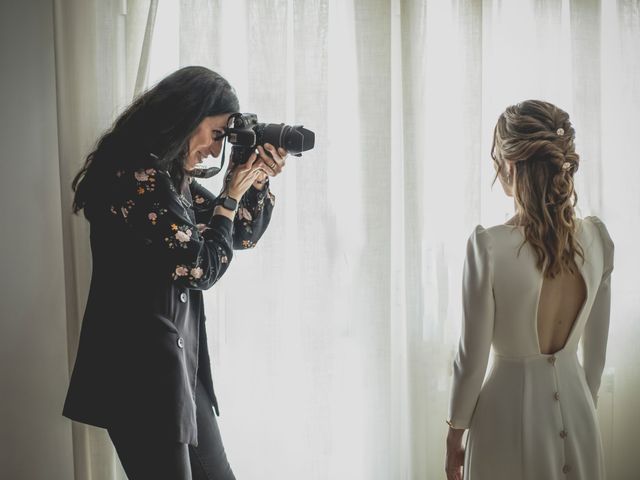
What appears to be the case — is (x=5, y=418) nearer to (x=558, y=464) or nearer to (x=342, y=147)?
(x=342, y=147)

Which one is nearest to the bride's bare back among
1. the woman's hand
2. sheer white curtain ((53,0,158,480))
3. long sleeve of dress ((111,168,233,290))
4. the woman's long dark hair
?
the woman's hand

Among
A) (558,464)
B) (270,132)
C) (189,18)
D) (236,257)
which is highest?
(189,18)

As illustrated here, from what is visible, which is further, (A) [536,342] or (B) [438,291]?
(B) [438,291]

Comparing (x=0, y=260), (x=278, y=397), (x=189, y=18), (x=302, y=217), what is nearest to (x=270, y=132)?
(x=302, y=217)

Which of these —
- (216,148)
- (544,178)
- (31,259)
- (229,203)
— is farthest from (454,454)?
(31,259)

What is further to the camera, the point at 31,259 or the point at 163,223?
the point at 31,259

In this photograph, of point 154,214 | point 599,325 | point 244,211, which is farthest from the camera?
point 244,211

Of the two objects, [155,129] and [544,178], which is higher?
[155,129]

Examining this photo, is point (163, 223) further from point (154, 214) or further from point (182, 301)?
point (182, 301)

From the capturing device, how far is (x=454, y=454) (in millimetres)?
1279

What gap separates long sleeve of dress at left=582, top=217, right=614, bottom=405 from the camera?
1207mm

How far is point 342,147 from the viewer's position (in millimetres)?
1744

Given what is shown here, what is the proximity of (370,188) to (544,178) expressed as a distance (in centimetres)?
67

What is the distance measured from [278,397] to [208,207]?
0.70m
